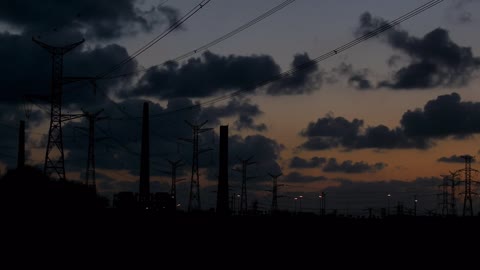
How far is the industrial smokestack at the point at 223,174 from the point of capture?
82.6 meters

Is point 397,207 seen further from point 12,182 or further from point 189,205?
point 12,182

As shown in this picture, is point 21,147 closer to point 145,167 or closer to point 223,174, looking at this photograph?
point 145,167

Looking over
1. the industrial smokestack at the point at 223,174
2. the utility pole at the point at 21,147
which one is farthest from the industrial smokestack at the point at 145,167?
the utility pole at the point at 21,147

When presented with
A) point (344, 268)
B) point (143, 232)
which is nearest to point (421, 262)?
point (344, 268)

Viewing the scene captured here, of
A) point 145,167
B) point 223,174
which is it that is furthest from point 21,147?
point 223,174

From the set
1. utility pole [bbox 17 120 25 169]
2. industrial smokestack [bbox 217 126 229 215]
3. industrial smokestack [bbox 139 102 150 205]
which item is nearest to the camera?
industrial smokestack [bbox 139 102 150 205]

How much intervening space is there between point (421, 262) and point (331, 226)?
1960 centimetres

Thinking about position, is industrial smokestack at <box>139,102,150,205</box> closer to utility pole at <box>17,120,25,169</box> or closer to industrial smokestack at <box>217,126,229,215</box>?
industrial smokestack at <box>217,126,229,215</box>

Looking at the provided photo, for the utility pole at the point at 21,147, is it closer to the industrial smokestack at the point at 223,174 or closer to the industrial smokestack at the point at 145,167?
the industrial smokestack at the point at 145,167

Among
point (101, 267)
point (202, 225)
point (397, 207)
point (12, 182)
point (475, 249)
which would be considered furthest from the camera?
point (397, 207)

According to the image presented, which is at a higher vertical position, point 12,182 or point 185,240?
point 12,182

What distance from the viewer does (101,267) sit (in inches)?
1864

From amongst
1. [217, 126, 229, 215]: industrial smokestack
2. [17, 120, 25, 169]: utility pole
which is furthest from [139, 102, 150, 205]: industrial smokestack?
[17, 120, 25, 169]: utility pole

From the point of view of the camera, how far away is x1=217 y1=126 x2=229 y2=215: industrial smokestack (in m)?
82.6
